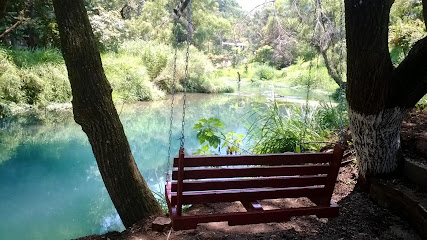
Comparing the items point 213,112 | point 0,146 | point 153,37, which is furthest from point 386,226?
point 153,37

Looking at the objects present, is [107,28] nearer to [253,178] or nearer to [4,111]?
[4,111]

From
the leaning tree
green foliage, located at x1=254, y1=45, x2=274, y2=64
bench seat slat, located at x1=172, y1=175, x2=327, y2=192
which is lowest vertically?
bench seat slat, located at x1=172, y1=175, x2=327, y2=192

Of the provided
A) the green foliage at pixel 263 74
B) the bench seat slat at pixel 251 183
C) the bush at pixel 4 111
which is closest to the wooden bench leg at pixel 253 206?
the bench seat slat at pixel 251 183

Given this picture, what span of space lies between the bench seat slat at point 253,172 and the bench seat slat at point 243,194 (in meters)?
0.12

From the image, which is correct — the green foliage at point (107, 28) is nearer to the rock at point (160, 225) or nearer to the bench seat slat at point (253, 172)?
the rock at point (160, 225)

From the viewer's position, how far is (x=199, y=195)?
212 cm

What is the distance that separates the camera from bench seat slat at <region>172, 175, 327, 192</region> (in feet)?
6.89

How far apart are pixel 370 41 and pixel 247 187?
1.31 meters

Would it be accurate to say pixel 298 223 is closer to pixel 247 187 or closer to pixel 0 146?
pixel 247 187

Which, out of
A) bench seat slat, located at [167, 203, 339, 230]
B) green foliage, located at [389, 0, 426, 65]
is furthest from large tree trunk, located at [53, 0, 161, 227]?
green foliage, located at [389, 0, 426, 65]

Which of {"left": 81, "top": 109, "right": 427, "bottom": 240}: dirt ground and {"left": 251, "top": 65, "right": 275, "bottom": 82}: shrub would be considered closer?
{"left": 81, "top": 109, "right": 427, "bottom": 240}: dirt ground

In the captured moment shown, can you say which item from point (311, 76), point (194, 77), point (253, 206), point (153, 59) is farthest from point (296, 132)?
point (311, 76)

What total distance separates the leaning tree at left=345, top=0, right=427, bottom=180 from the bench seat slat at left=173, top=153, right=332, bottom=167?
56cm

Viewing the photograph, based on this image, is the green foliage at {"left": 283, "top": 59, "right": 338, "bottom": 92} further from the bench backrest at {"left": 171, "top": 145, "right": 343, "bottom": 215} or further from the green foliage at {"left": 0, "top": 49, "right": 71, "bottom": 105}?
the bench backrest at {"left": 171, "top": 145, "right": 343, "bottom": 215}
